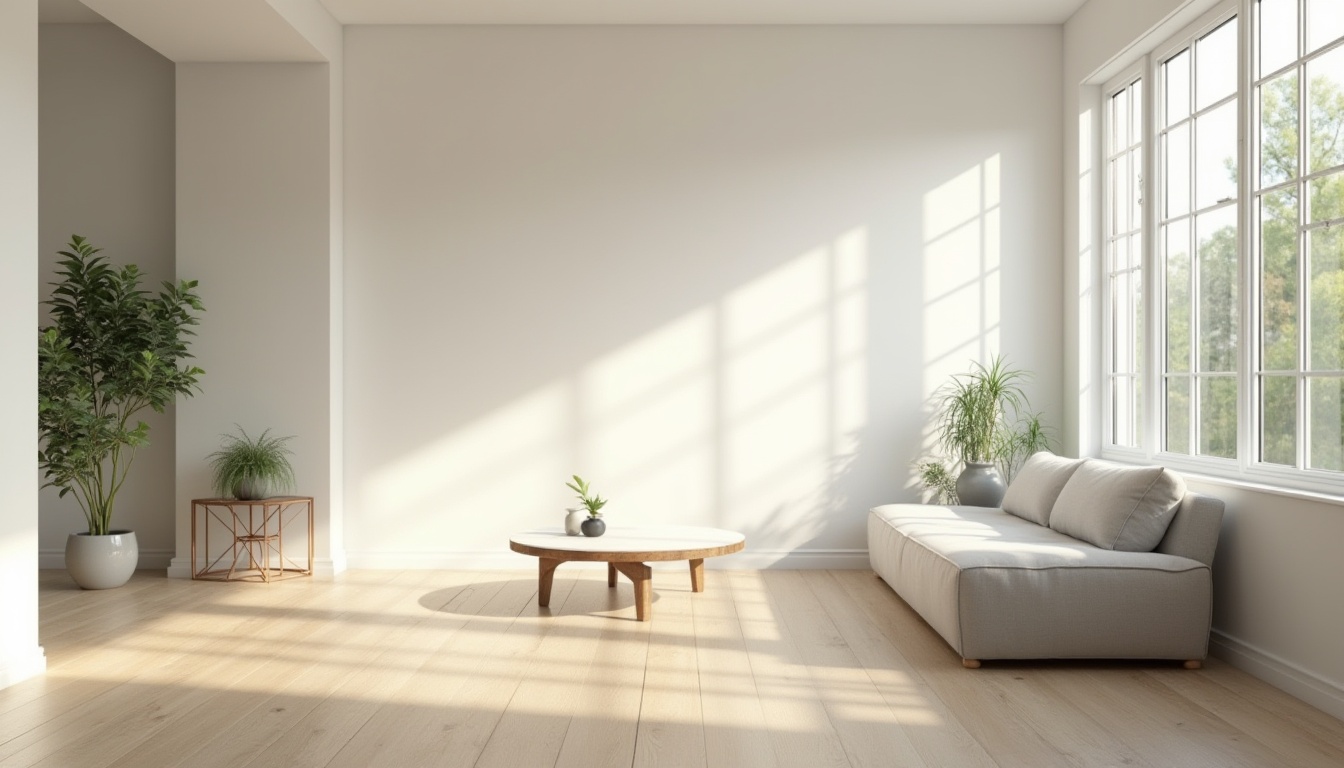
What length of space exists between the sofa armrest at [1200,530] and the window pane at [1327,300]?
2.12 feet

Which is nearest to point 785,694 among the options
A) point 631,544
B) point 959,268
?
point 631,544

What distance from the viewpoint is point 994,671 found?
4.04m

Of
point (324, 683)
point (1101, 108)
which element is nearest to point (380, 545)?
point (324, 683)

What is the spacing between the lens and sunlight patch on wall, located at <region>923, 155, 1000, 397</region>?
6.32 m

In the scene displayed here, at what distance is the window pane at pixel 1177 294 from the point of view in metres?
4.95

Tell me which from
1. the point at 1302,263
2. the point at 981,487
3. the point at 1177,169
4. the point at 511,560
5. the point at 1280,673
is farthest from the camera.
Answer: the point at 511,560

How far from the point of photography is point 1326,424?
3.87 m

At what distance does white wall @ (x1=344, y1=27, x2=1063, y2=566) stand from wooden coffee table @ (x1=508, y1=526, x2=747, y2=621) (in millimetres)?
1030

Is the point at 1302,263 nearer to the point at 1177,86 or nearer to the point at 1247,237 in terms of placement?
the point at 1247,237

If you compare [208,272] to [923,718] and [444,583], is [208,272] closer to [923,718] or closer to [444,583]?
[444,583]

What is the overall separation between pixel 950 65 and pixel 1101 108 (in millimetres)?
878

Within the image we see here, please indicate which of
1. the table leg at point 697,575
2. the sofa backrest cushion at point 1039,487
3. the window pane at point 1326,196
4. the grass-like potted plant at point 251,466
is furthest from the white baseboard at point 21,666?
the window pane at point 1326,196

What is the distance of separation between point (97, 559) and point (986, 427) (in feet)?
15.7

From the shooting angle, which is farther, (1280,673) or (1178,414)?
(1178,414)
